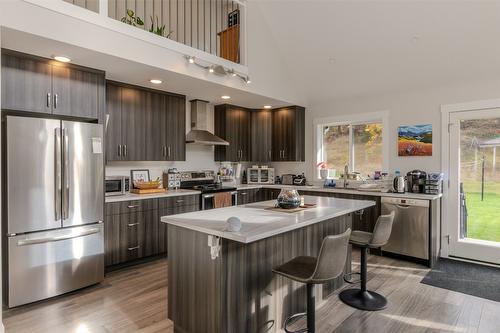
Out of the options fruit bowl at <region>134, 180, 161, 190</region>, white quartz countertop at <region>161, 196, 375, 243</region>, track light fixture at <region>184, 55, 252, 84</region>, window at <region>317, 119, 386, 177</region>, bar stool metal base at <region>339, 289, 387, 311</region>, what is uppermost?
track light fixture at <region>184, 55, 252, 84</region>

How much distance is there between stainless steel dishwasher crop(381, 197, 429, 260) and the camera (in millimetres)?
3904

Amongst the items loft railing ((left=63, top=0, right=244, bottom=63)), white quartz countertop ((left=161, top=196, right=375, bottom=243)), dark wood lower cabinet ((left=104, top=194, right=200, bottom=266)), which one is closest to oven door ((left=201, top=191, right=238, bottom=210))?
dark wood lower cabinet ((left=104, top=194, right=200, bottom=266))

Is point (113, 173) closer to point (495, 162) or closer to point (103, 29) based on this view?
point (103, 29)

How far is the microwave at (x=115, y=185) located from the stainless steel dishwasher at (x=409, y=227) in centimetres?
365

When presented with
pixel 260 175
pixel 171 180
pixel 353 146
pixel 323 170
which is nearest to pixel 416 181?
pixel 353 146

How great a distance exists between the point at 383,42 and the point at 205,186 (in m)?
3.36

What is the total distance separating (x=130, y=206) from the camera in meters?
3.74

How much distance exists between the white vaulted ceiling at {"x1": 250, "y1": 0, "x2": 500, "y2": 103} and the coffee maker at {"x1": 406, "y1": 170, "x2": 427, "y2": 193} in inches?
52.2

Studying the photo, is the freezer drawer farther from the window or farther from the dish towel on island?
the window

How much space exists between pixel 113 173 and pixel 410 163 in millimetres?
4473

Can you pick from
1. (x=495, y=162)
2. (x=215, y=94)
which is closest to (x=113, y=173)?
(x=215, y=94)

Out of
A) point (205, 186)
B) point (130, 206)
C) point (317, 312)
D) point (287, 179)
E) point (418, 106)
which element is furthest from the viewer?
point (287, 179)

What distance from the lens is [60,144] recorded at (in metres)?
2.96

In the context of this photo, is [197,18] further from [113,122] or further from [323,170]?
[323,170]
